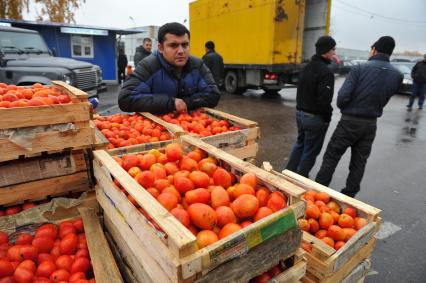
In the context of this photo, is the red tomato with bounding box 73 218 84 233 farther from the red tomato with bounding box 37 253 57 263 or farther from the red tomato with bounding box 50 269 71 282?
the red tomato with bounding box 50 269 71 282

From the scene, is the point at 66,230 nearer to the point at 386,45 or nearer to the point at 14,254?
the point at 14,254

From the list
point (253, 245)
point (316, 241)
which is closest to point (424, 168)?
point (316, 241)

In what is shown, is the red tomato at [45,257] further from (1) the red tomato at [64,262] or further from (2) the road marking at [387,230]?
(2) the road marking at [387,230]

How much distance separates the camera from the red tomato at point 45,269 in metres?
1.87

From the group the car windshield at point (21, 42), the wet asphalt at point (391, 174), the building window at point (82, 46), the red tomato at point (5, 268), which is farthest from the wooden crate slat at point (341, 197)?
the building window at point (82, 46)

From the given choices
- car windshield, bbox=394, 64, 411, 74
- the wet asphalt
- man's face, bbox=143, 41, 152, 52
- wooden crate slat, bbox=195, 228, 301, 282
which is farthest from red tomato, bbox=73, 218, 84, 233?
car windshield, bbox=394, 64, 411, 74

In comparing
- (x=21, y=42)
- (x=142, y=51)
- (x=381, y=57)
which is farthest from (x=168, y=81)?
(x=21, y=42)

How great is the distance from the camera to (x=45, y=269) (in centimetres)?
188

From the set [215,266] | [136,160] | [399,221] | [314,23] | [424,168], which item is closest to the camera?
[215,266]

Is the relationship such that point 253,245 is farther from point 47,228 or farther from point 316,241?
point 47,228

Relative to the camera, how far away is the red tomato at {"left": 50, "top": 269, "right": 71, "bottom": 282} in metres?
1.83

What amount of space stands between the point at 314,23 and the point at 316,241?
12.0m

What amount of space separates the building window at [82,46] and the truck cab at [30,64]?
11.1 meters

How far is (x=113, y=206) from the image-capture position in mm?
1879
